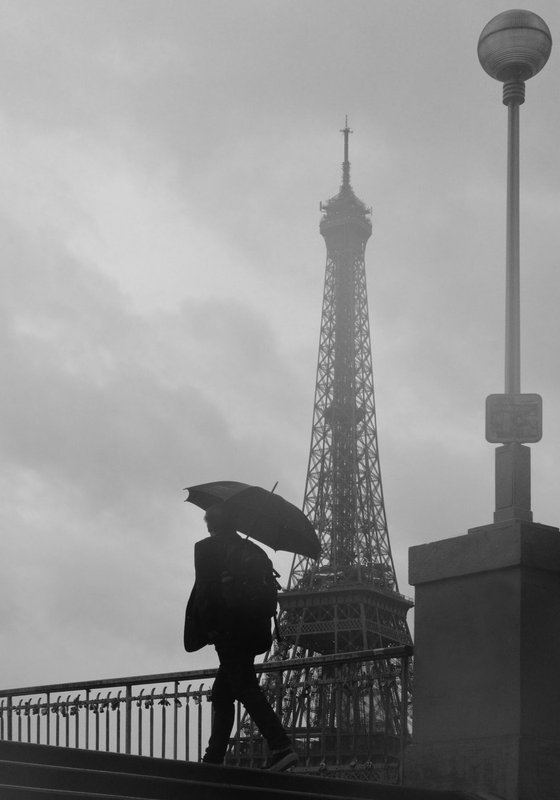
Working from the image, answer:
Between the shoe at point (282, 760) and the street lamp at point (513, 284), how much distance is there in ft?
7.19

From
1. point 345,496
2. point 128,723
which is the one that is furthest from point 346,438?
point 128,723

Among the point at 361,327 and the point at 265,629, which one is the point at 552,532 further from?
the point at 361,327

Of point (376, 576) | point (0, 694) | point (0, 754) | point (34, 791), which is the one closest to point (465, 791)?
point (0, 754)

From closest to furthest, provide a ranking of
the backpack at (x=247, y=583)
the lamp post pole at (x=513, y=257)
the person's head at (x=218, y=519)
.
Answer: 1. the backpack at (x=247, y=583)
2. the person's head at (x=218, y=519)
3. the lamp post pole at (x=513, y=257)

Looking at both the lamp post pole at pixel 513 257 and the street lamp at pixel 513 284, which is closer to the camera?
the street lamp at pixel 513 284

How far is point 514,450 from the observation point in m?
10.1

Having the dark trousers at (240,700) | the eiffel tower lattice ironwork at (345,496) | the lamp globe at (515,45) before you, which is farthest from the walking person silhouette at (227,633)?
the eiffel tower lattice ironwork at (345,496)

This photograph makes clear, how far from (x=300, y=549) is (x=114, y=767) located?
8.89 ft

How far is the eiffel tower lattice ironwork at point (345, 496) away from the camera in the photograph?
74.6 m

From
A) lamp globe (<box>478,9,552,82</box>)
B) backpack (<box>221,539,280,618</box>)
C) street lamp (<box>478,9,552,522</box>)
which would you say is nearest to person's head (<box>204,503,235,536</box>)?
backpack (<box>221,539,280,618</box>)

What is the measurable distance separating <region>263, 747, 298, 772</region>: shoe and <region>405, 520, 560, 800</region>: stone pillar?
41.4 inches

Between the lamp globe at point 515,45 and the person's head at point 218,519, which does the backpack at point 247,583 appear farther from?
the lamp globe at point 515,45

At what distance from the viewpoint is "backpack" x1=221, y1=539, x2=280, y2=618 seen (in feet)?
31.5

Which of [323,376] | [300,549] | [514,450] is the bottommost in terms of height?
[300,549]
